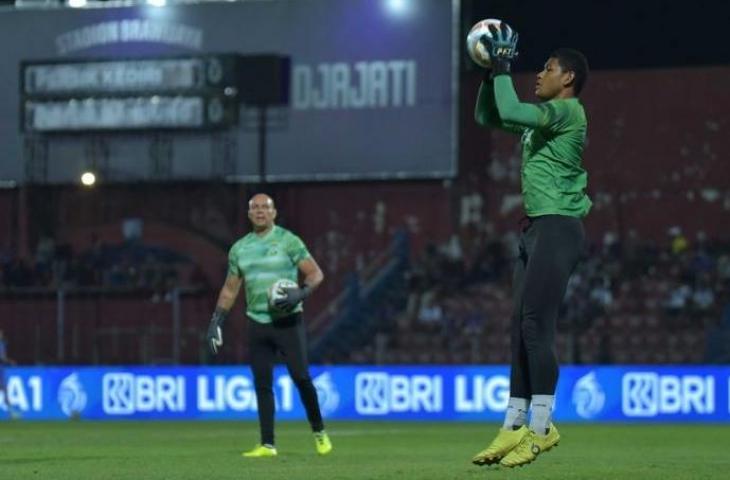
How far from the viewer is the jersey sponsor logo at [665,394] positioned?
27.9 metres

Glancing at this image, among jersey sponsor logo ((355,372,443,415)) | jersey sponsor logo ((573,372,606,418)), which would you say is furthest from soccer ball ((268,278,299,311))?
jersey sponsor logo ((355,372,443,415))

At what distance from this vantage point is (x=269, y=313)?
15.1 metres

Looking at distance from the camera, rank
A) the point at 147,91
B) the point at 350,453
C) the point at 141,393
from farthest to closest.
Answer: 1. the point at 147,91
2. the point at 141,393
3. the point at 350,453

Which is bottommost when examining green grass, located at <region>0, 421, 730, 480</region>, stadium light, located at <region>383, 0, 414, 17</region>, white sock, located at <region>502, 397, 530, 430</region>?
green grass, located at <region>0, 421, 730, 480</region>

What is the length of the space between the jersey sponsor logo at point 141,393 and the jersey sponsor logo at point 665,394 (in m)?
7.58

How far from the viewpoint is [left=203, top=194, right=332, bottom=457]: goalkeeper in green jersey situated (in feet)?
49.5

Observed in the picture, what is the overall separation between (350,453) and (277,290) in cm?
170

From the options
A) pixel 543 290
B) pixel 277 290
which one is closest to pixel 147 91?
pixel 277 290

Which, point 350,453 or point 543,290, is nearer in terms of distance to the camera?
point 543,290

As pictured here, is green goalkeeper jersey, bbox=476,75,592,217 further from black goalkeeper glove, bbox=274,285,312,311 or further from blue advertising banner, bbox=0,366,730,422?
blue advertising banner, bbox=0,366,730,422

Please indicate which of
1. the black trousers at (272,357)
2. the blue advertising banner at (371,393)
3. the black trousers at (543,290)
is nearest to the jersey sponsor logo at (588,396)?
the blue advertising banner at (371,393)

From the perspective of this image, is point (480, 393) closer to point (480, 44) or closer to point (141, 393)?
point (141, 393)

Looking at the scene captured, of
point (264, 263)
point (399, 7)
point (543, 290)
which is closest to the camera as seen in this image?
point (543, 290)

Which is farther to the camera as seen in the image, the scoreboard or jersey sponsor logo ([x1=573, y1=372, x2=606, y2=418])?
the scoreboard
